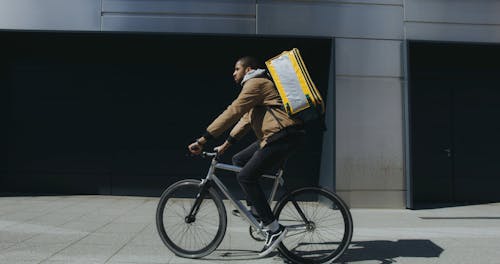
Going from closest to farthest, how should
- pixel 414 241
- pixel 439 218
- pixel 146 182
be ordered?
pixel 414 241, pixel 439 218, pixel 146 182

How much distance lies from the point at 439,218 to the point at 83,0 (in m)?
7.27

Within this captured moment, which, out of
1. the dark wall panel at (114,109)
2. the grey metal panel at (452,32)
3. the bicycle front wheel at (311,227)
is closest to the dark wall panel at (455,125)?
the grey metal panel at (452,32)

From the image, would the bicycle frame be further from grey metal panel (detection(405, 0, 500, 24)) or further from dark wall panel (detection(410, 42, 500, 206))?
dark wall panel (detection(410, 42, 500, 206))

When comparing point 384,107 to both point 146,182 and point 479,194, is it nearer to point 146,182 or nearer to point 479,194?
point 479,194

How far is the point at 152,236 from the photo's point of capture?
4.99 metres

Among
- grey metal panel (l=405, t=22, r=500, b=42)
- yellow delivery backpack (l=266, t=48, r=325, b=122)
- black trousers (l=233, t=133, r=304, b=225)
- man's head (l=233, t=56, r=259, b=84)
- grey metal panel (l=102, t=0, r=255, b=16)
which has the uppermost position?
grey metal panel (l=102, t=0, r=255, b=16)

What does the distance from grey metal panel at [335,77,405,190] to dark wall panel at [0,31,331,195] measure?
727mm

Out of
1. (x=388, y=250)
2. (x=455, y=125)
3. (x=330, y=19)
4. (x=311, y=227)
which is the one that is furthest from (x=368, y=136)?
(x=311, y=227)

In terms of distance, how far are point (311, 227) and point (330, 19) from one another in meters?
4.83

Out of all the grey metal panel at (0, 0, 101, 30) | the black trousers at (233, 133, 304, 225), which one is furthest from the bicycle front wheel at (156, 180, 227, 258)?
the grey metal panel at (0, 0, 101, 30)

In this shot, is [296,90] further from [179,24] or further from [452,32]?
[452,32]

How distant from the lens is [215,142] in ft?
27.0

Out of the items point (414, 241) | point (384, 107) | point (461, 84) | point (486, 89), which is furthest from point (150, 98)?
point (486, 89)

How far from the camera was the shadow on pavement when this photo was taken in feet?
13.8
